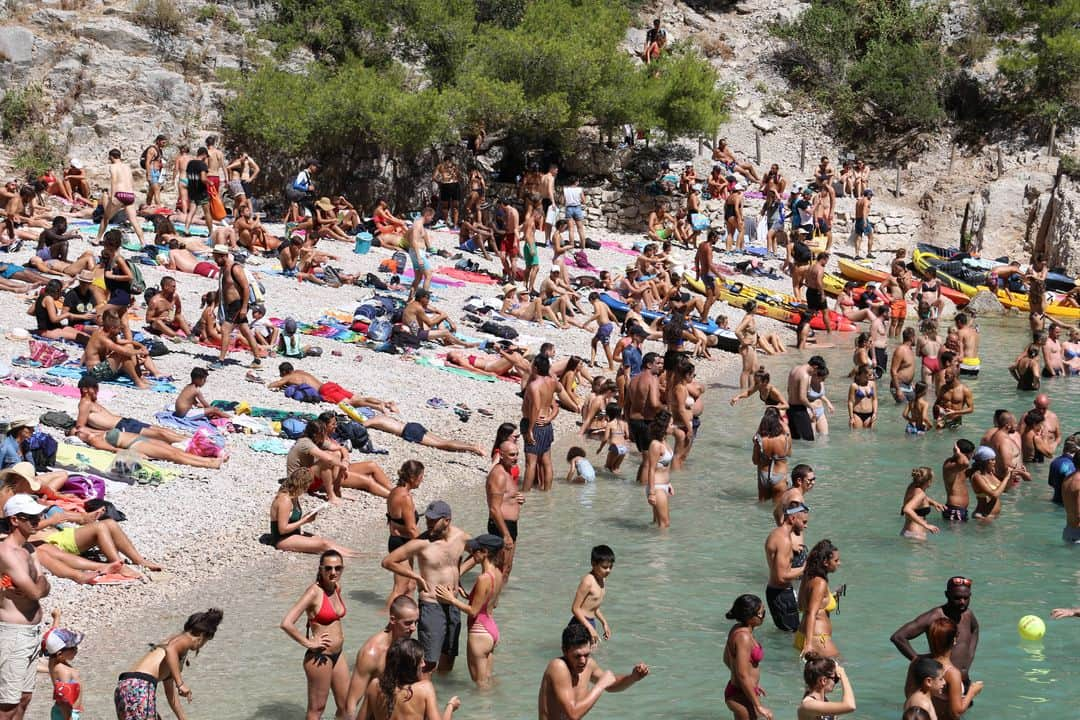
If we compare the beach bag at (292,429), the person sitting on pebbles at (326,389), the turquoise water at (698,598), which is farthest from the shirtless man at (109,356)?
the turquoise water at (698,598)

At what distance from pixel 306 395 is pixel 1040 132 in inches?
1024

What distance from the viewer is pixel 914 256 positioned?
28094 millimetres

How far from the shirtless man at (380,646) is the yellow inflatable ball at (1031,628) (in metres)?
5.31

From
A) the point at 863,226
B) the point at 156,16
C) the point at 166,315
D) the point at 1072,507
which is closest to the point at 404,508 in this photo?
the point at 1072,507

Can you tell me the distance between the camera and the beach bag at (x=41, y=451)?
11930 mm

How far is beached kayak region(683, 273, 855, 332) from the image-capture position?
24359 mm

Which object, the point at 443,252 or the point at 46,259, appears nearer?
the point at 46,259

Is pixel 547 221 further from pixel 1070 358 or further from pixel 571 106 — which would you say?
pixel 1070 358

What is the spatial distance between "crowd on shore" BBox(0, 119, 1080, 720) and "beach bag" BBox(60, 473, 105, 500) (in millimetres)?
25

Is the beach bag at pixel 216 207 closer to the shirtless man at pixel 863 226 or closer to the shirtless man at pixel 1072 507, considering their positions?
the shirtless man at pixel 863 226

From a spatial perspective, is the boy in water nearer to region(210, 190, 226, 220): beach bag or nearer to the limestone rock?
region(210, 190, 226, 220): beach bag

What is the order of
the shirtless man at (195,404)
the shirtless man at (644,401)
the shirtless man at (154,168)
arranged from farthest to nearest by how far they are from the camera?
1. the shirtless man at (154,168)
2. the shirtless man at (644,401)
3. the shirtless man at (195,404)

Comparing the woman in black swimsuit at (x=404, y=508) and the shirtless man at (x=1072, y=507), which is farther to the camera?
the shirtless man at (x=1072, y=507)

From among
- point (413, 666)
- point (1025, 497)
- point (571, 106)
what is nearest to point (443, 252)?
point (571, 106)
